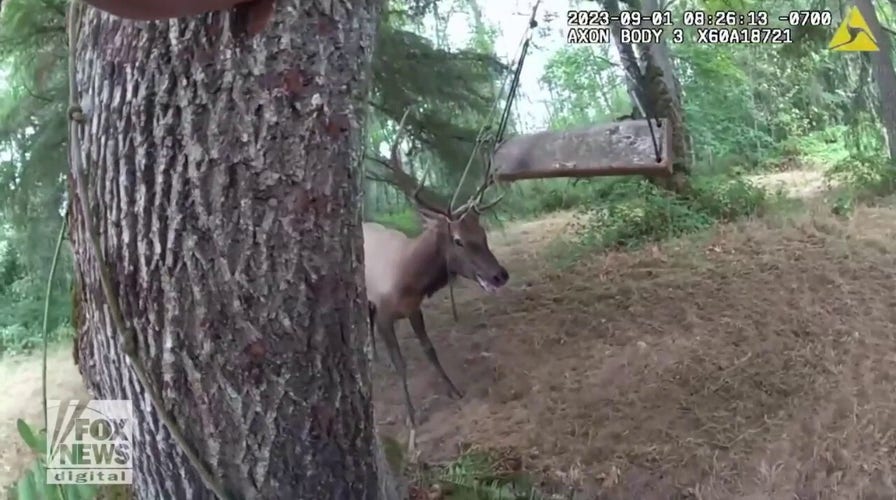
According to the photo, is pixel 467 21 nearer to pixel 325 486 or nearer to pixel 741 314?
pixel 741 314

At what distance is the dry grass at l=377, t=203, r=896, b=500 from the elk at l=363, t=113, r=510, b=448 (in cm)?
10

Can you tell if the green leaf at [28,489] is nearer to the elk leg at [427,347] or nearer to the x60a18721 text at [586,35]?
the elk leg at [427,347]

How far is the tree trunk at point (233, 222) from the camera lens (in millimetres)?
690

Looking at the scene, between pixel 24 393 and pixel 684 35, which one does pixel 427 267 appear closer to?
pixel 24 393

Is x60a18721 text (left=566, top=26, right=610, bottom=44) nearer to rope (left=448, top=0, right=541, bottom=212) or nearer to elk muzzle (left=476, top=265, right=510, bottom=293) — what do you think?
rope (left=448, top=0, right=541, bottom=212)

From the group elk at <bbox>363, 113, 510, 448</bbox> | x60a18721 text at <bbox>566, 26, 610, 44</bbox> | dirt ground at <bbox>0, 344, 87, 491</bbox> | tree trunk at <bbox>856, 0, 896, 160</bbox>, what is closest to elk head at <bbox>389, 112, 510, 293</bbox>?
elk at <bbox>363, 113, 510, 448</bbox>

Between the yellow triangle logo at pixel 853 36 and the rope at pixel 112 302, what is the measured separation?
1.98m

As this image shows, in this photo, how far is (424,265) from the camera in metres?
1.77

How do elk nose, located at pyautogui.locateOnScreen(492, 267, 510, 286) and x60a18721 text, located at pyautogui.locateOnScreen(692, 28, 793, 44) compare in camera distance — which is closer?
elk nose, located at pyautogui.locateOnScreen(492, 267, 510, 286)

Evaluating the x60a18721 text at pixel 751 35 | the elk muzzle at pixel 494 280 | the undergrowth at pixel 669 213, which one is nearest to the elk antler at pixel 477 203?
the elk muzzle at pixel 494 280

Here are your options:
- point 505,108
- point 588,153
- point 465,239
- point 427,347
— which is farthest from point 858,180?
point 427,347

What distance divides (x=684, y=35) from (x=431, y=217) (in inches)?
38.6

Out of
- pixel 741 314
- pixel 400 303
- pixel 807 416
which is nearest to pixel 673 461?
pixel 807 416

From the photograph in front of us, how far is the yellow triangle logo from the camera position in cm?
212
